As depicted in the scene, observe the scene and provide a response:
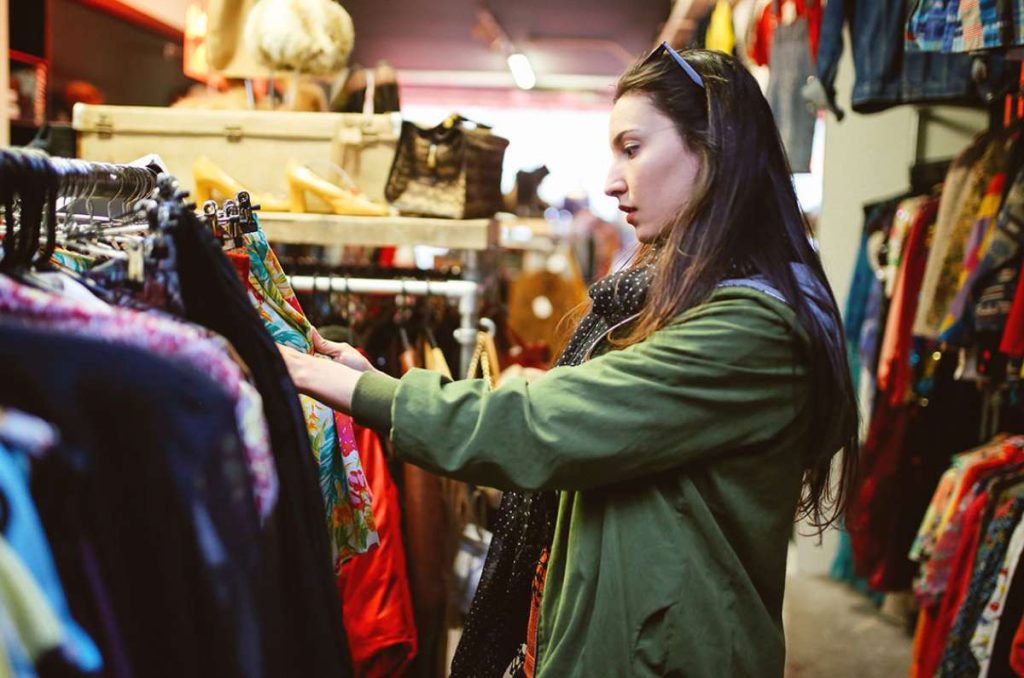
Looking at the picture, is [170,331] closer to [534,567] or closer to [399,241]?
[534,567]

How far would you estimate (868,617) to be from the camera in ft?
13.4

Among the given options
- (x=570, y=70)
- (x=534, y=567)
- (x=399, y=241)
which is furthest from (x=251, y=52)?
(x=570, y=70)

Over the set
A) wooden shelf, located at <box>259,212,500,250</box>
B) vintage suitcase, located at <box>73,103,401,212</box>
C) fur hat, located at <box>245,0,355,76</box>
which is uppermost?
fur hat, located at <box>245,0,355,76</box>

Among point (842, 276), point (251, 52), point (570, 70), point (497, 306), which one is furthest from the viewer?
point (570, 70)

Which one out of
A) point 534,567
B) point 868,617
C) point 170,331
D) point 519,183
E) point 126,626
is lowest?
point 868,617

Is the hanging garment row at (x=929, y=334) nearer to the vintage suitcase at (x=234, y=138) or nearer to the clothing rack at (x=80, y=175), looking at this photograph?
the vintage suitcase at (x=234, y=138)

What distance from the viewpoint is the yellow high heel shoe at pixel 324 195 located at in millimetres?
2281

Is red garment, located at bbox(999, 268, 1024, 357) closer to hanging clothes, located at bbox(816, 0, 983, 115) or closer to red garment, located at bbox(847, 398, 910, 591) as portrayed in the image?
hanging clothes, located at bbox(816, 0, 983, 115)

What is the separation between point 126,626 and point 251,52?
2147 millimetres

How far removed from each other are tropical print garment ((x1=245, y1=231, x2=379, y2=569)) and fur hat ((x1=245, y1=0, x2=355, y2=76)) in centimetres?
137

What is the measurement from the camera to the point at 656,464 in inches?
46.5

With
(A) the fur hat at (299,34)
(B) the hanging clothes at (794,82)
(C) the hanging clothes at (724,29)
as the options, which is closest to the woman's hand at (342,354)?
(A) the fur hat at (299,34)

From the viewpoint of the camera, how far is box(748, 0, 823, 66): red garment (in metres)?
3.57

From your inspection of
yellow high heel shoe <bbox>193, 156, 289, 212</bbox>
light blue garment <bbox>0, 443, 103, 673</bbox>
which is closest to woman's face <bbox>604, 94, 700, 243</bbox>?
Answer: light blue garment <bbox>0, 443, 103, 673</bbox>
